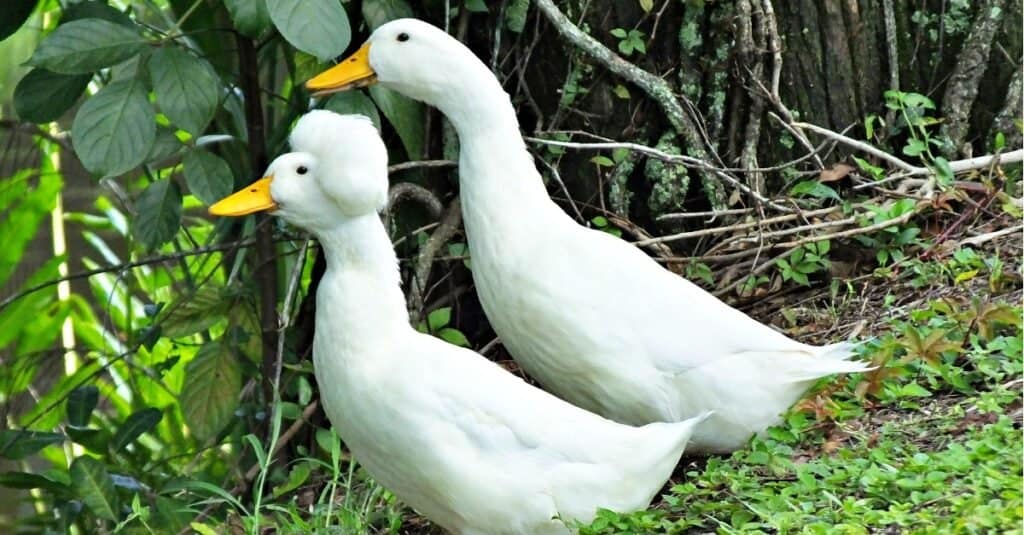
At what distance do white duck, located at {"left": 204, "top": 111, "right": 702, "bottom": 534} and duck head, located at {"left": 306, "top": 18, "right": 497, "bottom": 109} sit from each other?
1.23 ft

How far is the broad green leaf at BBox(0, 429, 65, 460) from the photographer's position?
398 centimetres

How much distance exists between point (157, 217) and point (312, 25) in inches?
36.0

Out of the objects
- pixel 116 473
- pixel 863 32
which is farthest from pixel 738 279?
pixel 116 473

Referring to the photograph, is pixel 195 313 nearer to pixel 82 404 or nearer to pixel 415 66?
pixel 82 404

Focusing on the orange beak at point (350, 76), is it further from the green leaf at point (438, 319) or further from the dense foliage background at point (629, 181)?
the green leaf at point (438, 319)

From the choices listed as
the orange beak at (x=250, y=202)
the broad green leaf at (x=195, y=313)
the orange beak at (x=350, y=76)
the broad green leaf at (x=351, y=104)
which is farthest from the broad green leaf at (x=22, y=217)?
the orange beak at (x=250, y=202)

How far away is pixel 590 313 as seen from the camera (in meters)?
3.44

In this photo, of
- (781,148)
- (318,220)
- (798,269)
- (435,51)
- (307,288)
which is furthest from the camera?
(307,288)

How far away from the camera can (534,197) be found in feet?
11.8

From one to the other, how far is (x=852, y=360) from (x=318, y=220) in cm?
140

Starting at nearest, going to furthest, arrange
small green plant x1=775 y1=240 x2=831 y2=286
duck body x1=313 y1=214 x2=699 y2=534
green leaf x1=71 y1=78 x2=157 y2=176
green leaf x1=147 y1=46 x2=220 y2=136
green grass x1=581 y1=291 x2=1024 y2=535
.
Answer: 1. green grass x1=581 y1=291 x2=1024 y2=535
2. duck body x1=313 y1=214 x2=699 y2=534
3. green leaf x1=71 y1=78 x2=157 y2=176
4. green leaf x1=147 y1=46 x2=220 y2=136
5. small green plant x1=775 y1=240 x2=831 y2=286

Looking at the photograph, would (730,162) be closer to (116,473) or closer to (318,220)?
(318,220)

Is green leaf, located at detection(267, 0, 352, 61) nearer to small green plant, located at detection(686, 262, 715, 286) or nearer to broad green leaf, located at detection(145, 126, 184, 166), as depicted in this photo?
broad green leaf, located at detection(145, 126, 184, 166)

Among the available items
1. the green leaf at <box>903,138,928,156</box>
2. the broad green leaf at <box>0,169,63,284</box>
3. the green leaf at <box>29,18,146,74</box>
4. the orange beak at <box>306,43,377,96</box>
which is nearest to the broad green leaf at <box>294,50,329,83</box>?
the orange beak at <box>306,43,377,96</box>
